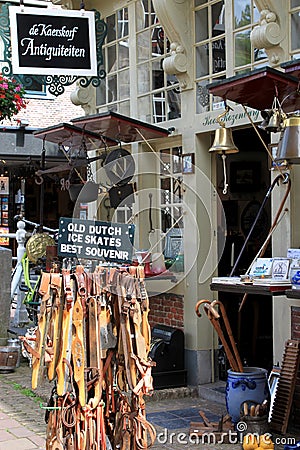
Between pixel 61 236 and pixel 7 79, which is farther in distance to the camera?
pixel 7 79

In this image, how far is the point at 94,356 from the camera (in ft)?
14.1

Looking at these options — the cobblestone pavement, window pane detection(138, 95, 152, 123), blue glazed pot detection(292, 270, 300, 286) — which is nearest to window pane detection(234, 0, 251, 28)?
window pane detection(138, 95, 152, 123)

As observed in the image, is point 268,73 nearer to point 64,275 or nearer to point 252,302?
point 64,275

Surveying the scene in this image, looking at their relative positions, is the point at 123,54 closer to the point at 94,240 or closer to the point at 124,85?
the point at 124,85

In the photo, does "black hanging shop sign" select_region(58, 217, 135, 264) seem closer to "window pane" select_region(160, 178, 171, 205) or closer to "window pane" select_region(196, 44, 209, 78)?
"window pane" select_region(196, 44, 209, 78)

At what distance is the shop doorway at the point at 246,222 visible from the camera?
8.23m

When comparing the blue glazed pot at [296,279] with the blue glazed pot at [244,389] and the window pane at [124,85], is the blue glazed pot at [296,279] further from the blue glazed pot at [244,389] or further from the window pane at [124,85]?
the window pane at [124,85]

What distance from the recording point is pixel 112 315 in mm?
4496

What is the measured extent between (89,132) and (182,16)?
61.0 inches

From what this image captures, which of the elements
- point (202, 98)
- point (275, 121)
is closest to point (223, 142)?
point (275, 121)

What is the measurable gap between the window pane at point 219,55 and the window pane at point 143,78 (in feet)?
4.07

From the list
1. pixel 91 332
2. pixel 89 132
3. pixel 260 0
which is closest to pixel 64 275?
pixel 91 332

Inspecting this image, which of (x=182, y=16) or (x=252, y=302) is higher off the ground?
(x=182, y=16)

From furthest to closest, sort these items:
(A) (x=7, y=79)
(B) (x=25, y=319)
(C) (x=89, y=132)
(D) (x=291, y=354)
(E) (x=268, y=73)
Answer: (B) (x=25, y=319) < (A) (x=7, y=79) < (C) (x=89, y=132) < (D) (x=291, y=354) < (E) (x=268, y=73)
